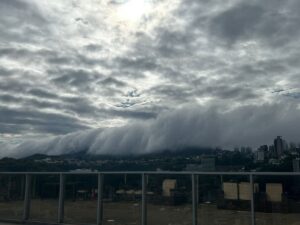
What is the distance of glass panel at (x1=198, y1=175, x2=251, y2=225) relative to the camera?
416 inches

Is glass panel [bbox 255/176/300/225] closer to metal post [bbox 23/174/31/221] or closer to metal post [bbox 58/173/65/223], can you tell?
metal post [bbox 58/173/65/223]

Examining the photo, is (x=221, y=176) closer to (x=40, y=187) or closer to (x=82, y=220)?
(x=82, y=220)

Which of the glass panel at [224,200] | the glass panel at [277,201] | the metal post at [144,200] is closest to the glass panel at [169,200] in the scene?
the metal post at [144,200]

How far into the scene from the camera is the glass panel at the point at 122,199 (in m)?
12.3

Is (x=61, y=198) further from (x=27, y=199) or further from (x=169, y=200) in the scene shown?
(x=169, y=200)

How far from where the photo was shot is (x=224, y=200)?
10.9m

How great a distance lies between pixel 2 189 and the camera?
624 inches

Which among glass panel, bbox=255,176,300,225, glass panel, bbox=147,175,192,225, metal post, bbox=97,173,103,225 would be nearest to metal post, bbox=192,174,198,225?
glass panel, bbox=147,175,192,225

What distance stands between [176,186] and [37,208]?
545 cm

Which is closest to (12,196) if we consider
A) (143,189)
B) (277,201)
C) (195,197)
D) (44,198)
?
(44,198)

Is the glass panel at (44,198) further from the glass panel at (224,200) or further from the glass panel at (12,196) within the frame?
the glass panel at (224,200)

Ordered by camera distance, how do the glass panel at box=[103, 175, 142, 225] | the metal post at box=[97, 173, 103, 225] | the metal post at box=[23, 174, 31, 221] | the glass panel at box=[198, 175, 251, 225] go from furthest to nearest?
the metal post at box=[23, 174, 31, 221]
the metal post at box=[97, 173, 103, 225]
the glass panel at box=[103, 175, 142, 225]
the glass panel at box=[198, 175, 251, 225]

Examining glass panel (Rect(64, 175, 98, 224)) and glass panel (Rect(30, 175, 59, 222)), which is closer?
glass panel (Rect(64, 175, 98, 224))

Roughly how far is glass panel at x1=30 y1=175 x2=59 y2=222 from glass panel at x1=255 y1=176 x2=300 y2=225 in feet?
22.2
